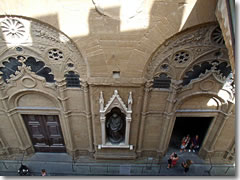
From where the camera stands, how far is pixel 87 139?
31.3ft

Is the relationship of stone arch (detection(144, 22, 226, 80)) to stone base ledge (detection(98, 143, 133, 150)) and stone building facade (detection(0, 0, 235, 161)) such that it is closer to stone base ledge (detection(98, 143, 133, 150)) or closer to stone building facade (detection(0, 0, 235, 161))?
stone building facade (detection(0, 0, 235, 161))

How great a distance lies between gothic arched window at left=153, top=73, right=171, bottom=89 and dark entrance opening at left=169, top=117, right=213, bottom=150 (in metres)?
4.99

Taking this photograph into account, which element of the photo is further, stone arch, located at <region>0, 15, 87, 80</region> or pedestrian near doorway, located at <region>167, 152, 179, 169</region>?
pedestrian near doorway, located at <region>167, 152, 179, 169</region>

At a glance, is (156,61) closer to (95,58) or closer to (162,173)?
(95,58)

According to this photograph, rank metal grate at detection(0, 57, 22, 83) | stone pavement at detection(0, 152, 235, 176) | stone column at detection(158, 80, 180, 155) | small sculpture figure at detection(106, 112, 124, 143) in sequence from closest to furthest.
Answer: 1. metal grate at detection(0, 57, 22, 83)
2. stone column at detection(158, 80, 180, 155)
3. small sculpture figure at detection(106, 112, 124, 143)
4. stone pavement at detection(0, 152, 235, 176)

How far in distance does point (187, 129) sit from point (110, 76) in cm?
794

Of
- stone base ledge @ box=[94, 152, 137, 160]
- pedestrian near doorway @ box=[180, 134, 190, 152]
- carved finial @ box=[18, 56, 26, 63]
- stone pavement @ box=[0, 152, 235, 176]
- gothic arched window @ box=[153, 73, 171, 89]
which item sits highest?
carved finial @ box=[18, 56, 26, 63]

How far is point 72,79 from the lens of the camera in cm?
772

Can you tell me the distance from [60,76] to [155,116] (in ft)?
15.7

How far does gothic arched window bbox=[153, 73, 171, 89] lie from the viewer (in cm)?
770

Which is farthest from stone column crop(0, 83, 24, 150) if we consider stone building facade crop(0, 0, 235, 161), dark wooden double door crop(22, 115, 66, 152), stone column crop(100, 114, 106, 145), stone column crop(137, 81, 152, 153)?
stone column crop(137, 81, 152, 153)

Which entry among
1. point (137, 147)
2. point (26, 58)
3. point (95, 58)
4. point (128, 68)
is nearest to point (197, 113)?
point (137, 147)

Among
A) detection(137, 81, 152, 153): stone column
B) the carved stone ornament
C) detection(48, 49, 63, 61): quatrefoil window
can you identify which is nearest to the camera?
the carved stone ornament

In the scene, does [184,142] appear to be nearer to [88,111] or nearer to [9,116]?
[88,111]
